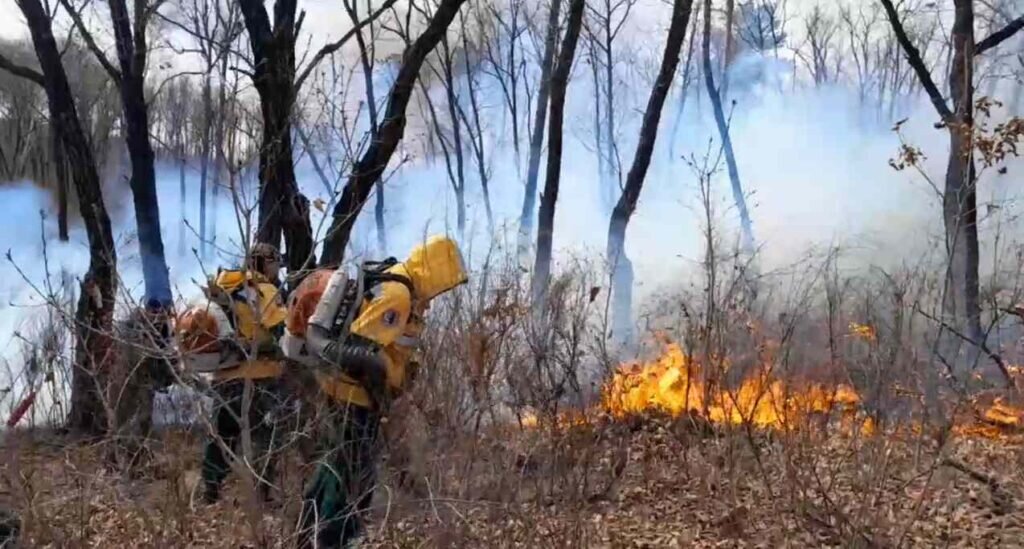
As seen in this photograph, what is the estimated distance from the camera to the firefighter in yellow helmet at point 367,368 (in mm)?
4008

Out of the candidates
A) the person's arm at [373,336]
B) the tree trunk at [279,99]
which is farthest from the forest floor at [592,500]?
the tree trunk at [279,99]

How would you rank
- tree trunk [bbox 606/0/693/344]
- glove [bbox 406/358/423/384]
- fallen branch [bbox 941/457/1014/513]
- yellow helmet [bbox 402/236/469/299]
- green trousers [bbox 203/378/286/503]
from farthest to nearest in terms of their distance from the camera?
tree trunk [bbox 606/0/693/344]
fallen branch [bbox 941/457/1014/513]
green trousers [bbox 203/378/286/503]
glove [bbox 406/358/423/384]
yellow helmet [bbox 402/236/469/299]

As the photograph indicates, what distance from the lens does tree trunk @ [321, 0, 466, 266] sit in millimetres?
6457

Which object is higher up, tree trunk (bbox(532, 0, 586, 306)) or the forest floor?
tree trunk (bbox(532, 0, 586, 306))

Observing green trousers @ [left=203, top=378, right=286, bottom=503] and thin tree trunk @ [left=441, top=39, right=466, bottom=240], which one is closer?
green trousers @ [left=203, top=378, right=286, bottom=503]

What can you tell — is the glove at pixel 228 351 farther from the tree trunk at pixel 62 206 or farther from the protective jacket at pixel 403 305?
the tree trunk at pixel 62 206

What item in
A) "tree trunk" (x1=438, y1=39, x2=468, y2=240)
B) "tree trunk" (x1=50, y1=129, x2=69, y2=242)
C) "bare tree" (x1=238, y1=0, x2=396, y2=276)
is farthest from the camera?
"tree trunk" (x1=438, y1=39, x2=468, y2=240)

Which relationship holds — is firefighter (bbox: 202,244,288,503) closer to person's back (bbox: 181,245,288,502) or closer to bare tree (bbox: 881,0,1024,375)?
person's back (bbox: 181,245,288,502)

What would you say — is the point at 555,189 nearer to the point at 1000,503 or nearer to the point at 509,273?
the point at 509,273

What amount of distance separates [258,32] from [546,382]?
311cm

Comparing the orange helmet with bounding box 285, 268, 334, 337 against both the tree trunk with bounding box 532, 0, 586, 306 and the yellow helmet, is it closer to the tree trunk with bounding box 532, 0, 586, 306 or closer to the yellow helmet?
the yellow helmet

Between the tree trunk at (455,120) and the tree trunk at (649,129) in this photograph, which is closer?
the tree trunk at (649,129)

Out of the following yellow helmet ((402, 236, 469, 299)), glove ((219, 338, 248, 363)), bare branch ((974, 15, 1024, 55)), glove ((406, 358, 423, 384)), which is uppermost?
bare branch ((974, 15, 1024, 55))

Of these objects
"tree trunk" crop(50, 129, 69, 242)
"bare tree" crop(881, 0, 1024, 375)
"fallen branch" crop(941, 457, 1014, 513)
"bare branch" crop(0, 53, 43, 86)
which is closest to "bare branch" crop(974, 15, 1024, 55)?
"bare tree" crop(881, 0, 1024, 375)
